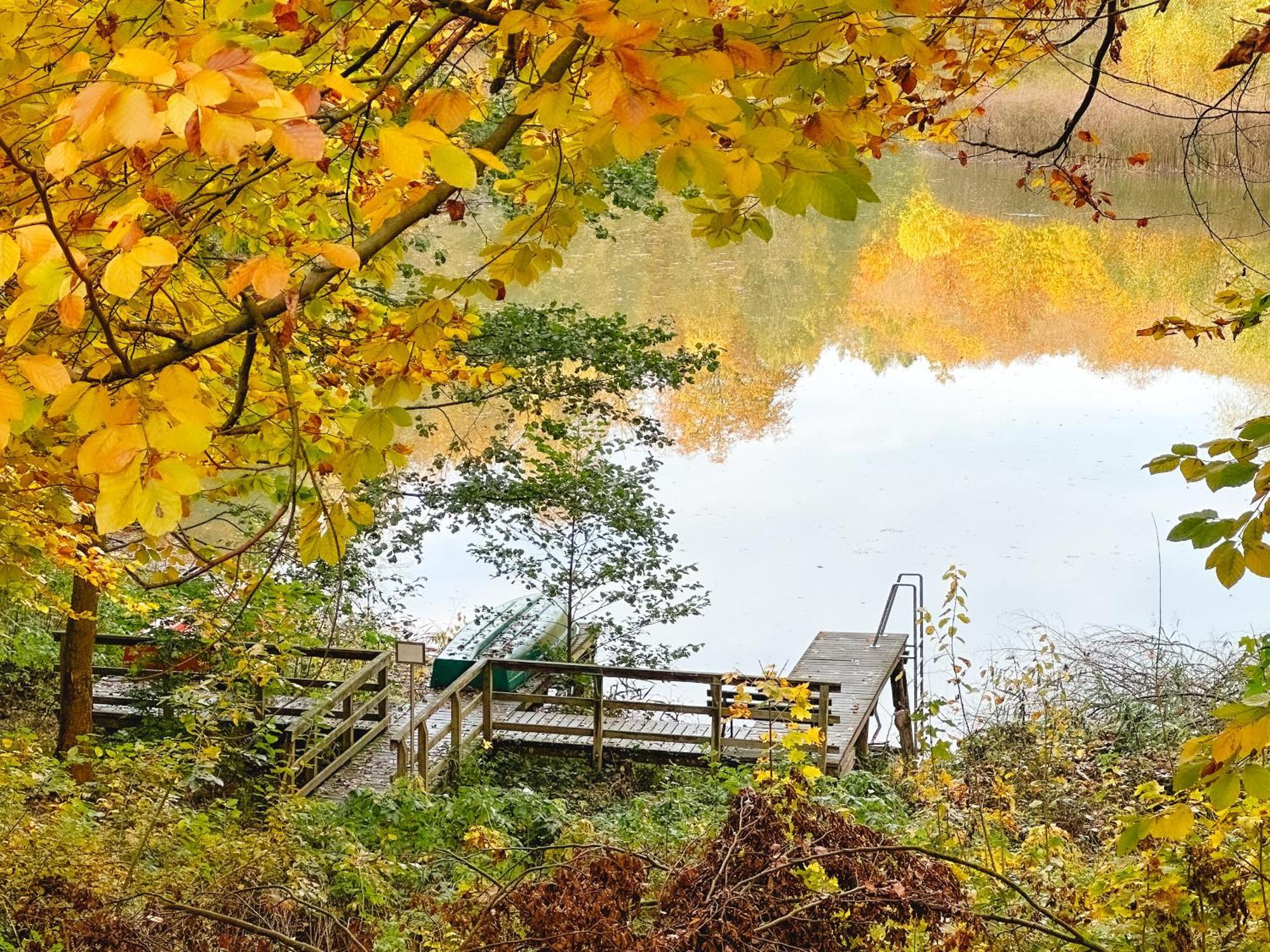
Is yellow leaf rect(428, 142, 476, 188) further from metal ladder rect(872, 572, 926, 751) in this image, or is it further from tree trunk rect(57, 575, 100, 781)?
tree trunk rect(57, 575, 100, 781)

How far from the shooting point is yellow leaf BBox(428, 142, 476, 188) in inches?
41.9

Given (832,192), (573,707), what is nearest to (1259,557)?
(832,192)

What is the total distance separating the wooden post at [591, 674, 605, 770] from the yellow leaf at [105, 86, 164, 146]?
7.86 meters

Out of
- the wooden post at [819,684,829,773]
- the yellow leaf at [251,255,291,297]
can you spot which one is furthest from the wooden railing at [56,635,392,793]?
the yellow leaf at [251,255,291,297]

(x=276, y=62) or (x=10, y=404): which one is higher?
(x=276, y=62)

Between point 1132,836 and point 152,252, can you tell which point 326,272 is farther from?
point 1132,836

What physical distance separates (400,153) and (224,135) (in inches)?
6.3

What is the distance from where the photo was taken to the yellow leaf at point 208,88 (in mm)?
901

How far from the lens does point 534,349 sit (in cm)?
850

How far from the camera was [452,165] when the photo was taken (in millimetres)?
1078

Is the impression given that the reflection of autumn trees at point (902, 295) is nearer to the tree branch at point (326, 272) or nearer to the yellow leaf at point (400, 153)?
the tree branch at point (326, 272)

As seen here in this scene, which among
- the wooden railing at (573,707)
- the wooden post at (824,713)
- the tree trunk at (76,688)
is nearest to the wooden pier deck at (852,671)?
the wooden railing at (573,707)

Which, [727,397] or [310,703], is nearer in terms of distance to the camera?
[310,703]

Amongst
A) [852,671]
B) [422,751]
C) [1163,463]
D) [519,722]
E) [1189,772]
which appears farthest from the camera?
[852,671]
